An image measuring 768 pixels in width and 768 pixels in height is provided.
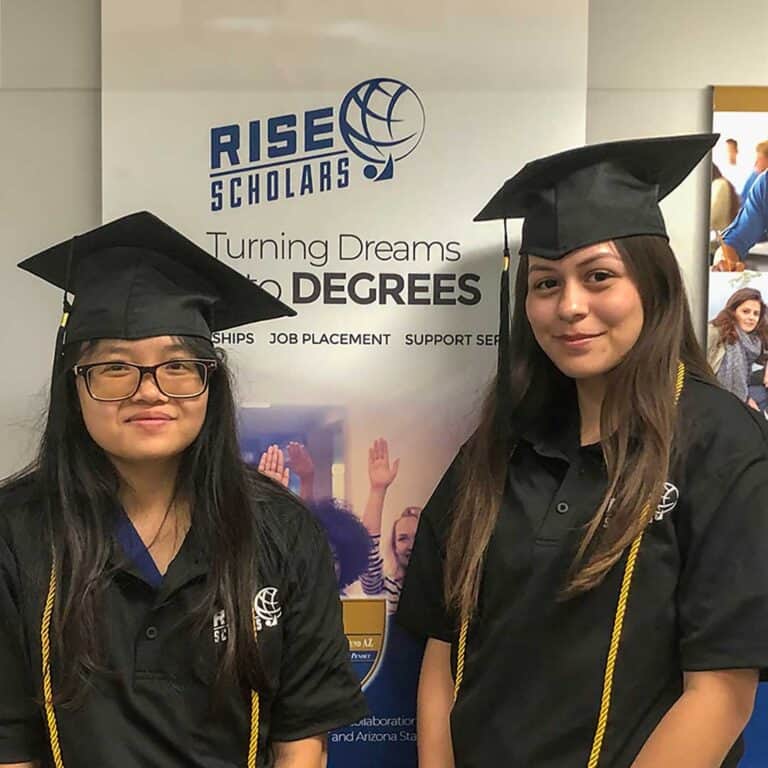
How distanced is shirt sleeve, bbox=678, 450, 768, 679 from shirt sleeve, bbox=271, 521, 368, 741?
1.68 feet

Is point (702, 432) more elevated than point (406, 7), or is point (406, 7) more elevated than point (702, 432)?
point (406, 7)

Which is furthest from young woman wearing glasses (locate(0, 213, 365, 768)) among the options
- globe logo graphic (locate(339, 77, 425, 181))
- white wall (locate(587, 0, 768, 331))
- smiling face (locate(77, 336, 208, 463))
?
white wall (locate(587, 0, 768, 331))

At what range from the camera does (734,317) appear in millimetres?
1653

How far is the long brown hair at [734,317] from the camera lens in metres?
1.65

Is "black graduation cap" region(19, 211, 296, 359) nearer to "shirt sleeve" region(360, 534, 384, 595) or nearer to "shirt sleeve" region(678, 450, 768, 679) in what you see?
"shirt sleeve" region(360, 534, 384, 595)

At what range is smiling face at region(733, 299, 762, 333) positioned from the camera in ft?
5.41

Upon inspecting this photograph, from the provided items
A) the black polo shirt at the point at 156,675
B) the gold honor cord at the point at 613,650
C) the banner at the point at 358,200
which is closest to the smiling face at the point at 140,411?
the black polo shirt at the point at 156,675

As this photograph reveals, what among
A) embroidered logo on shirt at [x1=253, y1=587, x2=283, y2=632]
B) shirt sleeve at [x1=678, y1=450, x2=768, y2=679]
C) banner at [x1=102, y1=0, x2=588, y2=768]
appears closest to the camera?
shirt sleeve at [x1=678, y1=450, x2=768, y2=679]

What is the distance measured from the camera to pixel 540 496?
135 centimetres

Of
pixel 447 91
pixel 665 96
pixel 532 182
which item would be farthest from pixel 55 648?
pixel 665 96

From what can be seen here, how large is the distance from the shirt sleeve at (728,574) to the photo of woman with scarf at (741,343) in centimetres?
45

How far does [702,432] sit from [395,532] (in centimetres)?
65

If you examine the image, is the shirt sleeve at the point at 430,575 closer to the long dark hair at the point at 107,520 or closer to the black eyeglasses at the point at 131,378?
the long dark hair at the point at 107,520

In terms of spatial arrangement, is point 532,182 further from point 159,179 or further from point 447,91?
point 159,179
